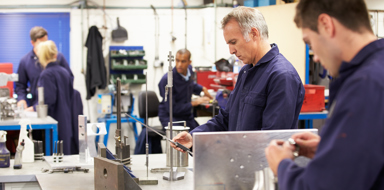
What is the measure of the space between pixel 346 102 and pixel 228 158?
586mm

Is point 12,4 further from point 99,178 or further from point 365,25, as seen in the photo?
point 365,25

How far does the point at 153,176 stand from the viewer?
2.26m

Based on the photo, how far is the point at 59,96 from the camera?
438cm

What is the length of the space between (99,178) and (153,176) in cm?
43

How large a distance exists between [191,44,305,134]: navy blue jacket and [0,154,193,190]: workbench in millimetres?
315

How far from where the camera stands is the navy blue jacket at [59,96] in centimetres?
429


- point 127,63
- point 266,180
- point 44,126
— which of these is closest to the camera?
point 266,180

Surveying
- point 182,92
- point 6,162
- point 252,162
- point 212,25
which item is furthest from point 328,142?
point 212,25

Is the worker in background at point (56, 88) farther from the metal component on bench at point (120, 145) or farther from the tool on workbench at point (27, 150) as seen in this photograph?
the metal component on bench at point (120, 145)

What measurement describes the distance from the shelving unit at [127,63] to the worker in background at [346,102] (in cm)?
623

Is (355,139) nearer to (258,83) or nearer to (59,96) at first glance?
(258,83)

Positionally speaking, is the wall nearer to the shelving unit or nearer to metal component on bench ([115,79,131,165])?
the shelving unit

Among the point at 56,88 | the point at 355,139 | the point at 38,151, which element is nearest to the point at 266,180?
the point at 355,139

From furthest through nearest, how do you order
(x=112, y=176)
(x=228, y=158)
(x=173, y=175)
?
1. (x=173, y=175)
2. (x=112, y=176)
3. (x=228, y=158)
